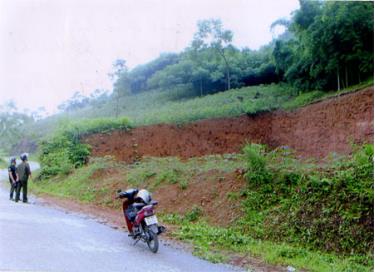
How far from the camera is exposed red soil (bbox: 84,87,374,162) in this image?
18.1 meters

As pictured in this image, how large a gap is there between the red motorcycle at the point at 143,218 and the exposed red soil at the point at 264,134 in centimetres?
1167

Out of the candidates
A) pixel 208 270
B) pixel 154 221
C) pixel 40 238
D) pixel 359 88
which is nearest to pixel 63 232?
pixel 40 238

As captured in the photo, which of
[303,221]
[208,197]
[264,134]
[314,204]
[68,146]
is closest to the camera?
[303,221]

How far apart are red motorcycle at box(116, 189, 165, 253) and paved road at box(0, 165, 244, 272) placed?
18 centimetres

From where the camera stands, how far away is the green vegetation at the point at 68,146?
17.6 meters

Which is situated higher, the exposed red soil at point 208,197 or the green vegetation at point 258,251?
the exposed red soil at point 208,197

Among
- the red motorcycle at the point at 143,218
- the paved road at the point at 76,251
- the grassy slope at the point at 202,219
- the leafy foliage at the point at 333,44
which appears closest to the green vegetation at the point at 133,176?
the grassy slope at the point at 202,219

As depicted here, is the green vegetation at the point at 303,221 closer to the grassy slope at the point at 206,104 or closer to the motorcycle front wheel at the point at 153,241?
the motorcycle front wheel at the point at 153,241

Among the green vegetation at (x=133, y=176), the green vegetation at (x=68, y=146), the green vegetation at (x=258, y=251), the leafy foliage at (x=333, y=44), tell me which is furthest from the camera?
the leafy foliage at (x=333, y=44)

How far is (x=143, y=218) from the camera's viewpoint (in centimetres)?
629

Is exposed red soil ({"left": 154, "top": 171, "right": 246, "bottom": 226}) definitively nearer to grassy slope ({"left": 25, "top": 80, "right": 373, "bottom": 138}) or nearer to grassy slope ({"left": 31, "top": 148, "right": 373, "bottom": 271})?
grassy slope ({"left": 31, "top": 148, "right": 373, "bottom": 271})

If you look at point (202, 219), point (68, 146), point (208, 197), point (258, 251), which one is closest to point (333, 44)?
point (208, 197)

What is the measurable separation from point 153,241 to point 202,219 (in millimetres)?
2808

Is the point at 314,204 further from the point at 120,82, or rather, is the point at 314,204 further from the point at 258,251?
the point at 120,82
